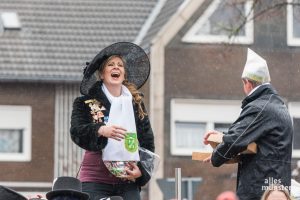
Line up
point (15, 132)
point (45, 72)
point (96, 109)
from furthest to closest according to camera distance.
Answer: point (15, 132)
point (45, 72)
point (96, 109)

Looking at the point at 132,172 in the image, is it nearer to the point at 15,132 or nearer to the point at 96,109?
the point at 96,109

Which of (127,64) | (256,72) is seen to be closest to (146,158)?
(127,64)

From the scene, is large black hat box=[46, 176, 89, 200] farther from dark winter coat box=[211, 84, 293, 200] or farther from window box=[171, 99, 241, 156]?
window box=[171, 99, 241, 156]

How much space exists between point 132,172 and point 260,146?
3.03ft

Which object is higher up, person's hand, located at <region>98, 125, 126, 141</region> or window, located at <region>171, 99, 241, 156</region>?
window, located at <region>171, 99, 241, 156</region>

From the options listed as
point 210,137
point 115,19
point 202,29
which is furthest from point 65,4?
point 210,137

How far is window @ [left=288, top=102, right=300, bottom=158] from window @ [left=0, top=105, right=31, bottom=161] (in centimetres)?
654

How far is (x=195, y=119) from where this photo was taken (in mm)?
38281

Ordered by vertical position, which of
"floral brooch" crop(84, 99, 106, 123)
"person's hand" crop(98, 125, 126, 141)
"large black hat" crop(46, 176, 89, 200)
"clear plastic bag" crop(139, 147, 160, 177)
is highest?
"floral brooch" crop(84, 99, 106, 123)

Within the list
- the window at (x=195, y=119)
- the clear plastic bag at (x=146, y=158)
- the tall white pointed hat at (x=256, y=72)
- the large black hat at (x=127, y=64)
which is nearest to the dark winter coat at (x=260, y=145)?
the tall white pointed hat at (x=256, y=72)

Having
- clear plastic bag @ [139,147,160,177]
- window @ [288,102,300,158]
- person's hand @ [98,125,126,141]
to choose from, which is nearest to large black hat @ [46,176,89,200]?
person's hand @ [98,125,126,141]

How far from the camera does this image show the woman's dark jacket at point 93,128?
10578 millimetres

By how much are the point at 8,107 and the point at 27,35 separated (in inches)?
74.3

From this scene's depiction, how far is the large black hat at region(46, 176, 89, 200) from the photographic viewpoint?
948 cm
